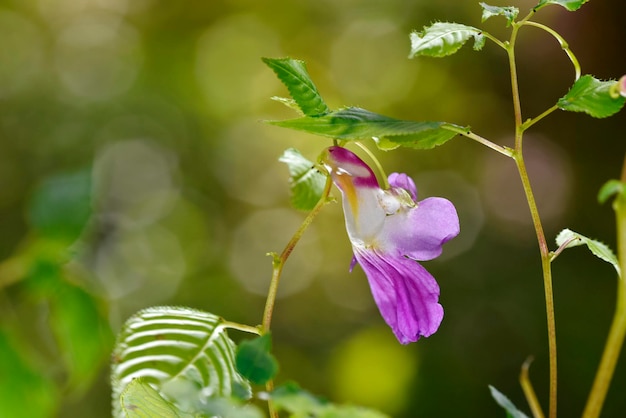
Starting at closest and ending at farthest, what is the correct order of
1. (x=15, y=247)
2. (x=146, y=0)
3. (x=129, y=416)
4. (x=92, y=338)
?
1. (x=129, y=416)
2. (x=92, y=338)
3. (x=15, y=247)
4. (x=146, y=0)

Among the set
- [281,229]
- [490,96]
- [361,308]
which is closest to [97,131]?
[281,229]

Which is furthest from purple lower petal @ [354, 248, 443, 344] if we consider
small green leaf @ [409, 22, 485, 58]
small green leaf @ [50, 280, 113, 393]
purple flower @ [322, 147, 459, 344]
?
small green leaf @ [50, 280, 113, 393]

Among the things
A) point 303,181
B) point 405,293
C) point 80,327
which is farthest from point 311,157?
point 405,293

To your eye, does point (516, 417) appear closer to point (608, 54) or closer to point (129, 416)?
point (129, 416)

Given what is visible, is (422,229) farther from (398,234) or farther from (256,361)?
(256,361)

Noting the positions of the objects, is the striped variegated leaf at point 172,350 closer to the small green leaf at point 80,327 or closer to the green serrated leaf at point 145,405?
the green serrated leaf at point 145,405

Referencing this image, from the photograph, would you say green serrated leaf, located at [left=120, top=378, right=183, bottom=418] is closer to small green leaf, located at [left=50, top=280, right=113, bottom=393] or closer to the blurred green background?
small green leaf, located at [left=50, top=280, right=113, bottom=393]
